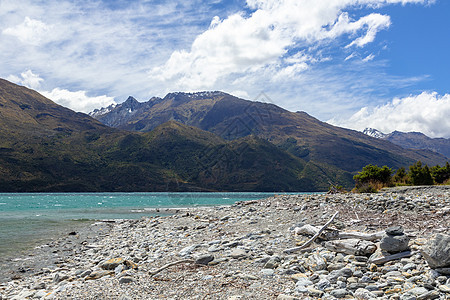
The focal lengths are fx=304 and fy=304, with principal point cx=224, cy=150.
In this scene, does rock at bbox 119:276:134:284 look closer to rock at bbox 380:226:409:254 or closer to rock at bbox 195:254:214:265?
rock at bbox 195:254:214:265

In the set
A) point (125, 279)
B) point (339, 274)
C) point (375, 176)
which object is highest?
point (375, 176)

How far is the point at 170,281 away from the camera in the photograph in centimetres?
823

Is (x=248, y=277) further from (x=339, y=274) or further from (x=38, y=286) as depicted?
(x=38, y=286)

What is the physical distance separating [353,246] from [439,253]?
7.49 ft

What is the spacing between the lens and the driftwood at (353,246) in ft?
26.9

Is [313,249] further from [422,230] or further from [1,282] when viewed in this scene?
[1,282]

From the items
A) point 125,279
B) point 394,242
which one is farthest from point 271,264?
point 125,279

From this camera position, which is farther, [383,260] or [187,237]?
[187,237]

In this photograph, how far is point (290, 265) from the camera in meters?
8.30

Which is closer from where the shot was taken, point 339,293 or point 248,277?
point 339,293

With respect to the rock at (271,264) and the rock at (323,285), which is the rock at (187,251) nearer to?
the rock at (271,264)

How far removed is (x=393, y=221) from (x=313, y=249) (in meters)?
4.07

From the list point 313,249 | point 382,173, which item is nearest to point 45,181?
point 382,173

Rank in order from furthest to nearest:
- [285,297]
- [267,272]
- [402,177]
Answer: [402,177]
[267,272]
[285,297]
